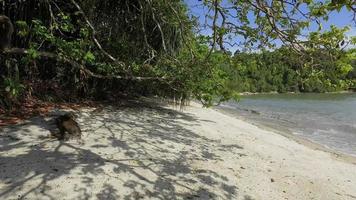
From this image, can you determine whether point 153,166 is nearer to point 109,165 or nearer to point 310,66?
point 109,165

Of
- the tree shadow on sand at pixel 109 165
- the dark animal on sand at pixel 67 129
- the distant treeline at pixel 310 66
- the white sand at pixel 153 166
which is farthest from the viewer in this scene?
the dark animal on sand at pixel 67 129

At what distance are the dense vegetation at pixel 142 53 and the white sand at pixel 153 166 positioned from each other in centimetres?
111

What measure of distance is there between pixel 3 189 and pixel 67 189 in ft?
2.66

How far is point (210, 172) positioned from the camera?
795cm

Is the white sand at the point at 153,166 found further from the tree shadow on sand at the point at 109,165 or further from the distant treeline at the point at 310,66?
the distant treeline at the point at 310,66

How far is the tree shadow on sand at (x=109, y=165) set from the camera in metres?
6.36

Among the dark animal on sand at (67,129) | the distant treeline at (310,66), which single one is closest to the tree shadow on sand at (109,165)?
the dark animal on sand at (67,129)

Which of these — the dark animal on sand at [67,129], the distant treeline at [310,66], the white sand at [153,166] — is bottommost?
the white sand at [153,166]

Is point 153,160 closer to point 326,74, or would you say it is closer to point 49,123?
point 49,123

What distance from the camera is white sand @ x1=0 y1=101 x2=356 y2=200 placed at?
21.4ft

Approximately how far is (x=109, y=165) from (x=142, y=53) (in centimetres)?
684

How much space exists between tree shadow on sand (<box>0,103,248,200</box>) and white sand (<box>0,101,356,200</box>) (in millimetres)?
13

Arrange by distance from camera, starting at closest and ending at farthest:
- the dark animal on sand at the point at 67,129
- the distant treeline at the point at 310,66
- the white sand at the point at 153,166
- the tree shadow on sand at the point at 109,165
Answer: the distant treeline at the point at 310,66, the tree shadow on sand at the point at 109,165, the white sand at the point at 153,166, the dark animal on sand at the point at 67,129

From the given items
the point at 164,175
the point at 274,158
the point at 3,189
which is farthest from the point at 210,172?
the point at 3,189
